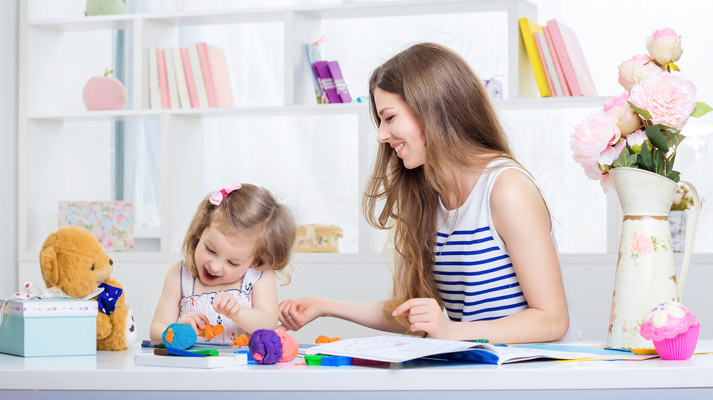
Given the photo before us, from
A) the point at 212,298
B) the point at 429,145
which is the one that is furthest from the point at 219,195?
the point at 429,145

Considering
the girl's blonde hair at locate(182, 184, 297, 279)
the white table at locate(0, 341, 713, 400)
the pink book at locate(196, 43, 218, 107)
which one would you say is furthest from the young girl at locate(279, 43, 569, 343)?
the pink book at locate(196, 43, 218, 107)

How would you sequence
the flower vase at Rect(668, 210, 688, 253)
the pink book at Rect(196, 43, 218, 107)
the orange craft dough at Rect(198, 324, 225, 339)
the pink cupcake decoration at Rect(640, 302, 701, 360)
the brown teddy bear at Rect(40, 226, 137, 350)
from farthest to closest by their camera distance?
1. the pink book at Rect(196, 43, 218, 107)
2. the flower vase at Rect(668, 210, 688, 253)
3. the orange craft dough at Rect(198, 324, 225, 339)
4. the brown teddy bear at Rect(40, 226, 137, 350)
5. the pink cupcake decoration at Rect(640, 302, 701, 360)

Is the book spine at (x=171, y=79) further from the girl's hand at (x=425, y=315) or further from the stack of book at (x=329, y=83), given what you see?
the girl's hand at (x=425, y=315)

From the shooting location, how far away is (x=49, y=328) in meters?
1.22

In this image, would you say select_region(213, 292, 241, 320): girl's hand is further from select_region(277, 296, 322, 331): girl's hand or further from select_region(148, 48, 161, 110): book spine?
select_region(148, 48, 161, 110): book spine

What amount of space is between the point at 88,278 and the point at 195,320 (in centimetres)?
31

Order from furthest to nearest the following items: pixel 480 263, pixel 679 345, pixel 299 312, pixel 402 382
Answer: pixel 299 312 → pixel 480 263 → pixel 679 345 → pixel 402 382

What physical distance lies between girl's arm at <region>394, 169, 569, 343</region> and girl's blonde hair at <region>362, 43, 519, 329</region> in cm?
11

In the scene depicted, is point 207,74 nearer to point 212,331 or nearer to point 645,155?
point 212,331

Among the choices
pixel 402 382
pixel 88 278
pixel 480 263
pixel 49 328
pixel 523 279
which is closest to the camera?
pixel 402 382

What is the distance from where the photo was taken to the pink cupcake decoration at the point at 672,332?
108cm

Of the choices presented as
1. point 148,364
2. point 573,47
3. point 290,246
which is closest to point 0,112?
point 290,246

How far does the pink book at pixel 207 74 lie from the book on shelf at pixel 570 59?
1269 mm

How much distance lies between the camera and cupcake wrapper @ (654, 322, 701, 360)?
3.58ft
